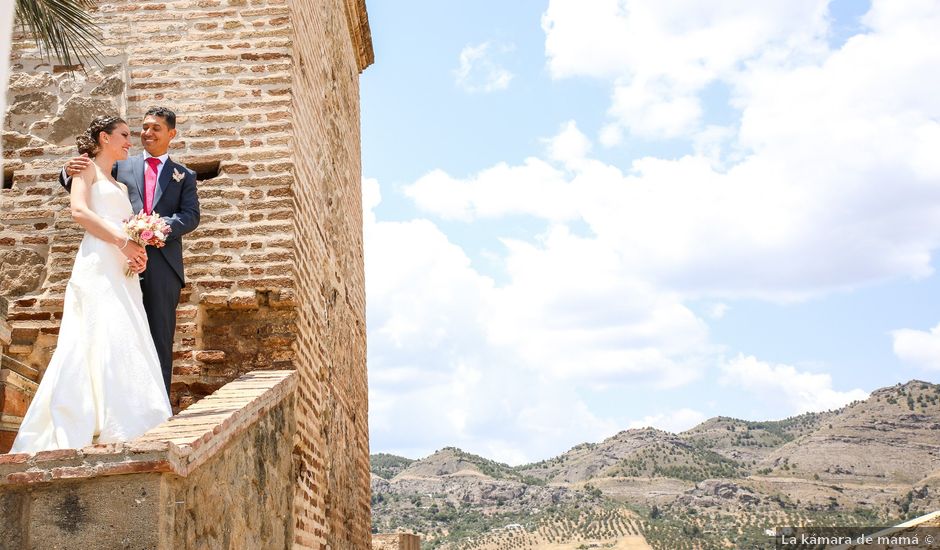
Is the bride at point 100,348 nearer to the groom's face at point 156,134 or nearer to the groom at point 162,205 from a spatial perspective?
the groom at point 162,205

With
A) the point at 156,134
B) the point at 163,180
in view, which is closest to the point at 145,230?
the point at 163,180

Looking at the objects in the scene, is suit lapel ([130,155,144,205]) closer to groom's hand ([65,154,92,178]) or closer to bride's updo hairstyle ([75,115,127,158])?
bride's updo hairstyle ([75,115,127,158])

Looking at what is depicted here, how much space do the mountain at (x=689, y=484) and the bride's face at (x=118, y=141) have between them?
38480 mm

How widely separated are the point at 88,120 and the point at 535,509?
166ft

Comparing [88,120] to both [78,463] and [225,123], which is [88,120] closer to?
[225,123]

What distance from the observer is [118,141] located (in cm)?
519

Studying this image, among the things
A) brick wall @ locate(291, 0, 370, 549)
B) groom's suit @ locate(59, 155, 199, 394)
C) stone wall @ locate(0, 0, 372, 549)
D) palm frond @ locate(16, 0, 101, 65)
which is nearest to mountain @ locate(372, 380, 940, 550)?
brick wall @ locate(291, 0, 370, 549)

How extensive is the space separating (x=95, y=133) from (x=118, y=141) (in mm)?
130

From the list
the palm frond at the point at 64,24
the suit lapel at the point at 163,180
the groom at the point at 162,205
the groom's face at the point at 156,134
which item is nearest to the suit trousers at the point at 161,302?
the groom at the point at 162,205

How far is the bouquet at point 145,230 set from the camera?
493 cm

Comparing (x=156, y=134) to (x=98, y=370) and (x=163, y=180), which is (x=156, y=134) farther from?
(x=98, y=370)

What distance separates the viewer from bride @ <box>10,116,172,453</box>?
14.5 feet

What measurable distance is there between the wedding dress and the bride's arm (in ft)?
0.14

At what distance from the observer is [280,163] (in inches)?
248
